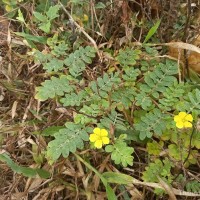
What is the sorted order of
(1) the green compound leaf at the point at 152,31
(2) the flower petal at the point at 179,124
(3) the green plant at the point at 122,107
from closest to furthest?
1. (2) the flower petal at the point at 179,124
2. (3) the green plant at the point at 122,107
3. (1) the green compound leaf at the point at 152,31

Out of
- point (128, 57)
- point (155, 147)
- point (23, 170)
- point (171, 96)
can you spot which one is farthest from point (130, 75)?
point (23, 170)

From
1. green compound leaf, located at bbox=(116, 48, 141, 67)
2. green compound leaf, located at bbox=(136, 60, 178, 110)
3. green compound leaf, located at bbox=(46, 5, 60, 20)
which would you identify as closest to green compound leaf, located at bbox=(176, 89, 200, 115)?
green compound leaf, located at bbox=(136, 60, 178, 110)

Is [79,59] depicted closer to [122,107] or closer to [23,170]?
[122,107]

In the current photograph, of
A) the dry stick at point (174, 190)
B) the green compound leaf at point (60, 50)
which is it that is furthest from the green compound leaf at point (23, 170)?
the green compound leaf at point (60, 50)

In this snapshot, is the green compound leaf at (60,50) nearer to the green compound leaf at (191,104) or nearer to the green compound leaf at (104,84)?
the green compound leaf at (104,84)

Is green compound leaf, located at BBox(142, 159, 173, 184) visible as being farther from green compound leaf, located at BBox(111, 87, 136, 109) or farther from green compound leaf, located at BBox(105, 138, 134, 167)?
green compound leaf, located at BBox(111, 87, 136, 109)

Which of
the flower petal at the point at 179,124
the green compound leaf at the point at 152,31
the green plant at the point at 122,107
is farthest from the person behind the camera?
the green compound leaf at the point at 152,31
